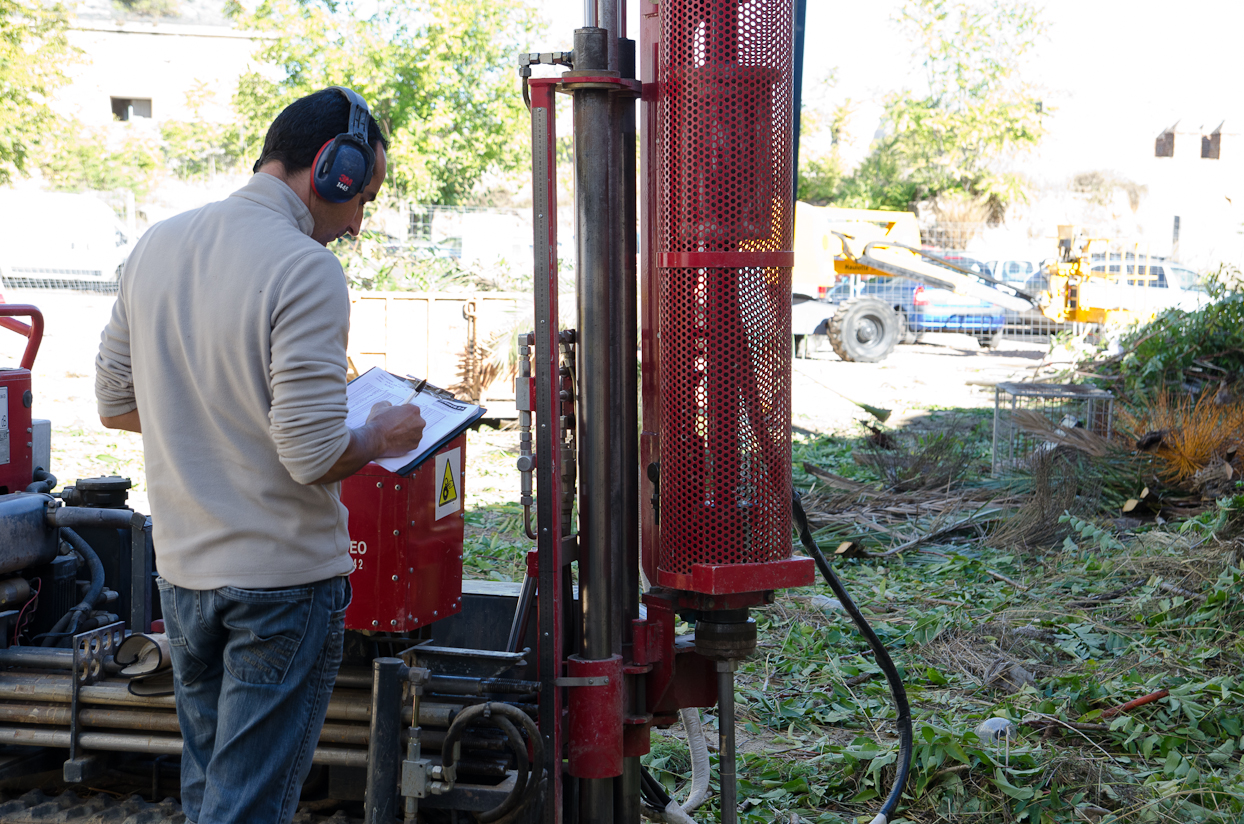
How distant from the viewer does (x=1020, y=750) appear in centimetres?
405

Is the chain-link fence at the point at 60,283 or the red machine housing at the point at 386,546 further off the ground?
the chain-link fence at the point at 60,283

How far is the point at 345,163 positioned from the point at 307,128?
0.12 meters

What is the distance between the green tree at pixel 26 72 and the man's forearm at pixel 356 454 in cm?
2223

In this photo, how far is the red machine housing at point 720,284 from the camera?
8.95 feet

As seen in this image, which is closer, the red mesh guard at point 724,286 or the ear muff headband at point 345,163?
the ear muff headband at point 345,163

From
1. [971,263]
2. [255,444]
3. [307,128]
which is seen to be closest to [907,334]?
[971,263]

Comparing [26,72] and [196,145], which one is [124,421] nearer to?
[26,72]

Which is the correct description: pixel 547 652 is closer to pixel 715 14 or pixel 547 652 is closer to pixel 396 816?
pixel 396 816

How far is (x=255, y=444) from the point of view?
230cm

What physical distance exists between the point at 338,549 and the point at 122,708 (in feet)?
4.00

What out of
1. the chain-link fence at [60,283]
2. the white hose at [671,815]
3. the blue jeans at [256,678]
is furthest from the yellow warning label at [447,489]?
the chain-link fence at [60,283]

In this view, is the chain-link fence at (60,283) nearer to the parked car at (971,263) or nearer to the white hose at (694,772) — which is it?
the parked car at (971,263)

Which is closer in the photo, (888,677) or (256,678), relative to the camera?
(256,678)

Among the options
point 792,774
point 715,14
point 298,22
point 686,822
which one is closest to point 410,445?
point 715,14
